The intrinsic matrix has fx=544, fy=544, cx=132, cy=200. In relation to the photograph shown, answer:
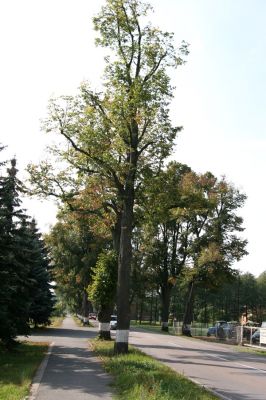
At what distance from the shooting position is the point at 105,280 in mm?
25969

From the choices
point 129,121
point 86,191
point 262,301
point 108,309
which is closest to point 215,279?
point 108,309

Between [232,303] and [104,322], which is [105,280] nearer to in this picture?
[104,322]

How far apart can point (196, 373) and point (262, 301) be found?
10474 centimetres

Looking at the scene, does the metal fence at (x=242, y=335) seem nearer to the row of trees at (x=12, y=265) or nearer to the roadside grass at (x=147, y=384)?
the row of trees at (x=12, y=265)

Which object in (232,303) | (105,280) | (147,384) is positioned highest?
(232,303)

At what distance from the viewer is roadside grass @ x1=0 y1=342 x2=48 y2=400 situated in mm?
11130

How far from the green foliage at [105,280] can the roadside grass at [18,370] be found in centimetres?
399

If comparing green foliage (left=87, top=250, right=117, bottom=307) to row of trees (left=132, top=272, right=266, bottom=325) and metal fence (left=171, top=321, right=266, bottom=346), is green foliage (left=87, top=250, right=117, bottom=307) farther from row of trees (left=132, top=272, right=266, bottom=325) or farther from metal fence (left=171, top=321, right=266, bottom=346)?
row of trees (left=132, top=272, right=266, bottom=325)

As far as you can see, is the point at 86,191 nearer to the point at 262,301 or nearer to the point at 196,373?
the point at 196,373

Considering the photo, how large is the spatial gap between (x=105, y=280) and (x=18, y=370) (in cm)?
1116

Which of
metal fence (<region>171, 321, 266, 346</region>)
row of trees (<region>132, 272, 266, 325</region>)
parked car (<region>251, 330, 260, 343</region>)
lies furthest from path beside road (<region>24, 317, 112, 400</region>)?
row of trees (<region>132, 272, 266, 325</region>)

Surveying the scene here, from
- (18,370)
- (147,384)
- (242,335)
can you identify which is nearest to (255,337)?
(242,335)

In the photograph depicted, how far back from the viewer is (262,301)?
117 meters

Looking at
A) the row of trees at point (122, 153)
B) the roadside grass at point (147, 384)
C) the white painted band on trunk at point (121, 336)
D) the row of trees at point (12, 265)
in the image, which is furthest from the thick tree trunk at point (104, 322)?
the roadside grass at point (147, 384)
